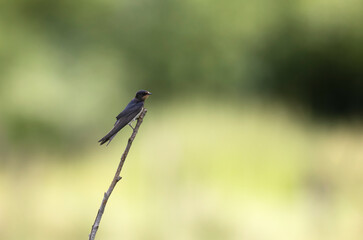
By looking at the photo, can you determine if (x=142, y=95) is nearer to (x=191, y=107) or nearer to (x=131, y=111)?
(x=131, y=111)

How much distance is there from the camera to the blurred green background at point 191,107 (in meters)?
3.19

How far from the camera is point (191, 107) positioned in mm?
4121

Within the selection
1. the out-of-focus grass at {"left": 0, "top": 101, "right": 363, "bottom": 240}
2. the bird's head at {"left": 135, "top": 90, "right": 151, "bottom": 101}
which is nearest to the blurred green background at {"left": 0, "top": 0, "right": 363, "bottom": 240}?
the out-of-focus grass at {"left": 0, "top": 101, "right": 363, "bottom": 240}

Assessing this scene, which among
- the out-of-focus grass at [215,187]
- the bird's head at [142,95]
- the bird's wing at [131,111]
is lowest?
the out-of-focus grass at [215,187]

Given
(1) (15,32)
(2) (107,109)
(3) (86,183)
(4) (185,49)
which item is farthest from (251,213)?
(1) (15,32)

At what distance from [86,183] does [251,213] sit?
1.15m

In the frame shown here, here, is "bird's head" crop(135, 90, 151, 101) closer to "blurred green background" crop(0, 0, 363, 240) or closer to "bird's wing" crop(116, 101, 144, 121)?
"bird's wing" crop(116, 101, 144, 121)

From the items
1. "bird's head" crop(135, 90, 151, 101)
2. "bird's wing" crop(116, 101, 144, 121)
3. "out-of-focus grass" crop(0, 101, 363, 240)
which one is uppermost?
"bird's head" crop(135, 90, 151, 101)

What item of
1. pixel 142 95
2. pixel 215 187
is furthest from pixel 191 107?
pixel 142 95

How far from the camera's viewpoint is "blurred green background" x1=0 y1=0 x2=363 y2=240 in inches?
126

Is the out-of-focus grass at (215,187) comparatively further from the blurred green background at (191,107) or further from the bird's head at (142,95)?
the bird's head at (142,95)

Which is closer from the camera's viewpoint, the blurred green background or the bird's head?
the bird's head

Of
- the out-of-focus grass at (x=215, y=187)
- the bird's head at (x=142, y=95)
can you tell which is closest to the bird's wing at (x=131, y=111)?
the bird's head at (x=142, y=95)

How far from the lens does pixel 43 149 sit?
12.9 feet
